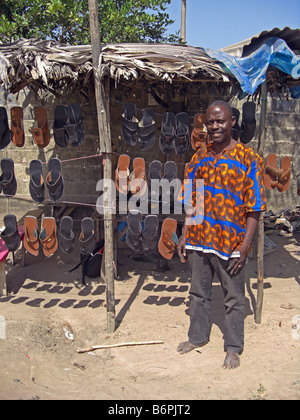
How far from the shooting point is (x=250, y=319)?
3898 millimetres

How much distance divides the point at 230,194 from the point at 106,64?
167cm

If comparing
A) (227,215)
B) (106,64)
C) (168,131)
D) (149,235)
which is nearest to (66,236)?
(149,235)

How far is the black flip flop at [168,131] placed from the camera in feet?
13.1

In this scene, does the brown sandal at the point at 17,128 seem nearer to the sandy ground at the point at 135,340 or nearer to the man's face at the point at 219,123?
the sandy ground at the point at 135,340

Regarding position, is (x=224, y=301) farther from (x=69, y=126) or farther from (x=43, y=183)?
(x=69, y=126)

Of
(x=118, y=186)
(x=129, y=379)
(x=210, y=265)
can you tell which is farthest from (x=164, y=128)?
(x=129, y=379)

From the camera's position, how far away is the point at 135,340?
11.7ft

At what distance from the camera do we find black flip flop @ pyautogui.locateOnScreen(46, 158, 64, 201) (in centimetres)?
399

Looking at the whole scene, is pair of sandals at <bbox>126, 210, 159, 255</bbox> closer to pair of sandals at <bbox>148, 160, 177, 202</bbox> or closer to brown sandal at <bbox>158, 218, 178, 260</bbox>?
brown sandal at <bbox>158, 218, 178, 260</bbox>

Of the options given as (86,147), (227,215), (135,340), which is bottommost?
(135,340)

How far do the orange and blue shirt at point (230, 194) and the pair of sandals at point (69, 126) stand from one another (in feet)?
5.52

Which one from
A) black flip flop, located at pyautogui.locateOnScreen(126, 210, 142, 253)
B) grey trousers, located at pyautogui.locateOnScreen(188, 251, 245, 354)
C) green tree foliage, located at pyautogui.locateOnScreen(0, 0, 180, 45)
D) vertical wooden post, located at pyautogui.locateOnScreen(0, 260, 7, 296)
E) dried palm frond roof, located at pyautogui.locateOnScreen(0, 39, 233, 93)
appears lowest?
vertical wooden post, located at pyautogui.locateOnScreen(0, 260, 7, 296)

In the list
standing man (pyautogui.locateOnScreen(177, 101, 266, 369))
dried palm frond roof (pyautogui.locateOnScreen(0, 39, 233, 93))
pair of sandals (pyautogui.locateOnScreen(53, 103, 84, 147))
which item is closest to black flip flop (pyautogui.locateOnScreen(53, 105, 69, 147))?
pair of sandals (pyautogui.locateOnScreen(53, 103, 84, 147))

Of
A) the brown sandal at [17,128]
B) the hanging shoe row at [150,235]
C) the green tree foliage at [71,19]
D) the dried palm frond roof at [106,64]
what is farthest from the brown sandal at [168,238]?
the green tree foliage at [71,19]
